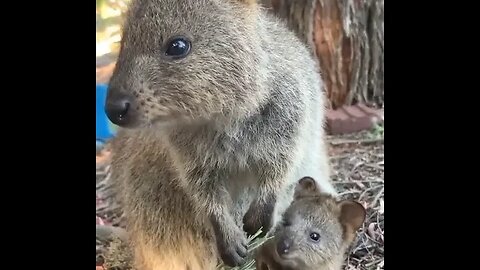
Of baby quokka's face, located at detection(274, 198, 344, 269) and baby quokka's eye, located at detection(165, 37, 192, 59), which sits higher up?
baby quokka's eye, located at detection(165, 37, 192, 59)

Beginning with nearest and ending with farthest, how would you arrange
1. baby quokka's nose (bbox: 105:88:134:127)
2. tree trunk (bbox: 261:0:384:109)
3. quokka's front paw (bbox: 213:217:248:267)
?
baby quokka's nose (bbox: 105:88:134:127) < quokka's front paw (bbox: 213:217:248:267) < tree trunk (bbox: 261:0:384:109)

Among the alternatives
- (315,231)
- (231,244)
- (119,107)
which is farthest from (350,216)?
(119,107)

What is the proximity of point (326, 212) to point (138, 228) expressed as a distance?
726 millimetres

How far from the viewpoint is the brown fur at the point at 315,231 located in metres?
2.37

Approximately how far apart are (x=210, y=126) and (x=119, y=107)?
1.18ft

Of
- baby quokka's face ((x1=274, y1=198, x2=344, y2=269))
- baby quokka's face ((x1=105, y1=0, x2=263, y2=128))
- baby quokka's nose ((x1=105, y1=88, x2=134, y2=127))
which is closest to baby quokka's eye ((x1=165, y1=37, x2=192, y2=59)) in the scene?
baby quokka's face ((x1=105, y1=0, x2=263, y2=128))

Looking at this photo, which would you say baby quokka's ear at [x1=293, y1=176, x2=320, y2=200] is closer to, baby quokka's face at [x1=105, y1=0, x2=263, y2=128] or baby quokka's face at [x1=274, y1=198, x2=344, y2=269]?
baby quokka's face at [x1=274, y1=198, x2=344, y2=269]

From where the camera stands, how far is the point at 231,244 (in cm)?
247

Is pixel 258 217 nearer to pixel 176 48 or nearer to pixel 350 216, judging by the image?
pixel 350 216

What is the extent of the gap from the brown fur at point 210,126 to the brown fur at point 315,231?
0.27 feet

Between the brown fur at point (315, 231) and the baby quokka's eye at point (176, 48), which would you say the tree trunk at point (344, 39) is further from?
the baby quokka's eye at point (176, 48)

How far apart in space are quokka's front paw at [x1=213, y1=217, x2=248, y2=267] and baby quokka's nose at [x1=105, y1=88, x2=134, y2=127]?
1.85ft

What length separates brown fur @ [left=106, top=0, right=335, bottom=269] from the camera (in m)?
2.16
